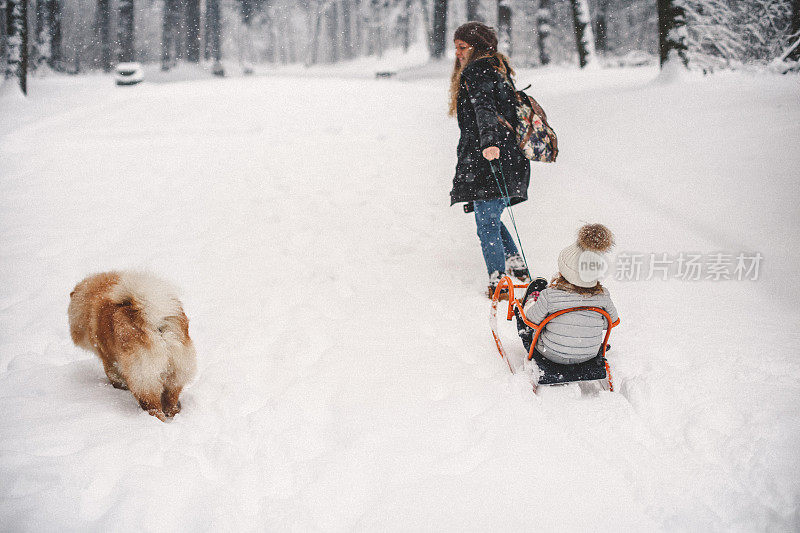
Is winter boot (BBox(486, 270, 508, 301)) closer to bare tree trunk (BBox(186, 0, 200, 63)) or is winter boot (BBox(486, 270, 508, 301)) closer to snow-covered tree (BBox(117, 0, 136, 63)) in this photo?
snow-covered tree (BBox(117, 0, 136, 63))

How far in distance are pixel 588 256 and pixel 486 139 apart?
1.49 metres

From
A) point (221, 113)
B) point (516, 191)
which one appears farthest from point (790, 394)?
point (221, 113)

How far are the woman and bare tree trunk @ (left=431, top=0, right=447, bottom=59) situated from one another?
17990 millimetres

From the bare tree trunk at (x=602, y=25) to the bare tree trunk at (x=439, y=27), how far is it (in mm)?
7644

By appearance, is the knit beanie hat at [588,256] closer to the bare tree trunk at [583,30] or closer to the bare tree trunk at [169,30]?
the bare tree trunk at [583,30]

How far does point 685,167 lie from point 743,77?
2.81m

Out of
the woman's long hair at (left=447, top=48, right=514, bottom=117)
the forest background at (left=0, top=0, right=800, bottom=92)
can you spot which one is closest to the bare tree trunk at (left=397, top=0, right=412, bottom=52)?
the forest background at (left=0, top=0, right=800, bottom=92)

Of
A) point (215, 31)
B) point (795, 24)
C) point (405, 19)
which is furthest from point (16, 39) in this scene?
point (405, 19)

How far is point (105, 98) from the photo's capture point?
35.9ft

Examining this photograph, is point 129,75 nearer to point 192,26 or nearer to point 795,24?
point 192,26

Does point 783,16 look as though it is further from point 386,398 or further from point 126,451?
point 126,451

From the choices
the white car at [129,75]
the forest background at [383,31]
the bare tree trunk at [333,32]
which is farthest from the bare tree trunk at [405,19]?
the white car at [129,75]

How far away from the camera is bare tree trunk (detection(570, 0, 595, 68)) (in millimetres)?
12682

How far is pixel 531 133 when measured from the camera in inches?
148
